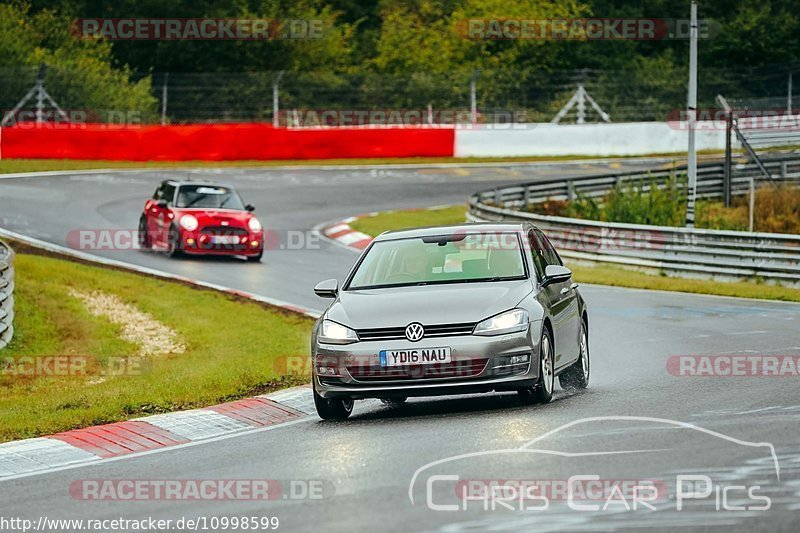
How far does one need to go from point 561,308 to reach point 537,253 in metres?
0.54

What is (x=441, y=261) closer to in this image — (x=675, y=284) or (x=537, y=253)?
(x=537, y=253)

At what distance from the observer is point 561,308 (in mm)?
12195

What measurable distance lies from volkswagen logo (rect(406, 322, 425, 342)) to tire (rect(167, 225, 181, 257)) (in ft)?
52.3

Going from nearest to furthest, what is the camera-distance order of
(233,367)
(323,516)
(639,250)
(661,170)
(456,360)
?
(323,516), (456,360), (233,367), (639,250), (661,170)

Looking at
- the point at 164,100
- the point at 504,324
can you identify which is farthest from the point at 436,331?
the point at 164,100

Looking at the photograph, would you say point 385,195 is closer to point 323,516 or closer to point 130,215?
point 130,215

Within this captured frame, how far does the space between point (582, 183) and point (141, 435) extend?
2687cm

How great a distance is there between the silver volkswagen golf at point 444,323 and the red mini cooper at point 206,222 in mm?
13794

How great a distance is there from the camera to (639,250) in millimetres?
26719

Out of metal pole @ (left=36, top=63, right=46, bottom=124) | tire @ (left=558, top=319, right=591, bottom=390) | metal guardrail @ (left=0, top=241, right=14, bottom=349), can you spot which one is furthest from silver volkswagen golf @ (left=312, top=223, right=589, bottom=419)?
metal pole @ (left=36, top=63, right=46, bottom=124)

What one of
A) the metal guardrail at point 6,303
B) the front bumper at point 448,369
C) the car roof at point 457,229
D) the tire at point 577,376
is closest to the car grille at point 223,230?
the metal guardrail at point 6,303

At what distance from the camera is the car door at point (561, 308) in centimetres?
1189

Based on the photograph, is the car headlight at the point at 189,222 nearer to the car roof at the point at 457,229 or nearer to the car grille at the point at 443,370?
the car roof at the point at 457,229

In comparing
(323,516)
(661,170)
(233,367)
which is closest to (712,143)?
(661,170)
